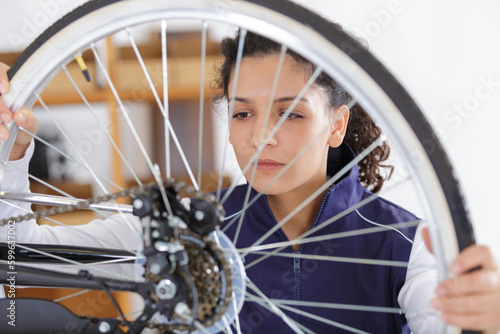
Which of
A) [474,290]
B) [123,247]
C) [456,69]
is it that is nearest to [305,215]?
[123,247]

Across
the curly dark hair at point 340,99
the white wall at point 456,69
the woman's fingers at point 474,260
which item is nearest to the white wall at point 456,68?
the white wall at point 456,69

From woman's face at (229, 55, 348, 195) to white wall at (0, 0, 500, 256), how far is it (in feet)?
2.62

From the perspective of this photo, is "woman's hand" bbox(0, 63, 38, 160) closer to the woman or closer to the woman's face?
the woman

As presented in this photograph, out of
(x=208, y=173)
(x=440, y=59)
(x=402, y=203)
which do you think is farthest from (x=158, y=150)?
(x=440, y=59)

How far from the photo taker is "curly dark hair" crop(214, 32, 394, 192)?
2.79ft

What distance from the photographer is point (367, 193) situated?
955 mm

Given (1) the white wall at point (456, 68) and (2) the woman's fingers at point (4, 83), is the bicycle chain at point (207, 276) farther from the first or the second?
(1) the white wall at point (456, 68)

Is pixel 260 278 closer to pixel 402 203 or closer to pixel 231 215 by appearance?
pixel 231 215

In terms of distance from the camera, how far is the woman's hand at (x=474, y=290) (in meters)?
0.50

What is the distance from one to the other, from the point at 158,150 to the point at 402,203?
0.91 metres

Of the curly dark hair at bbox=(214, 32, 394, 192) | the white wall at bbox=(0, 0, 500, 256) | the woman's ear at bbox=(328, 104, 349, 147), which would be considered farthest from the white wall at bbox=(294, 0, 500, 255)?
the woman's ear at bbox=(328, 104, 349, 147)

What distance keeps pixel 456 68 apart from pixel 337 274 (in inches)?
38.1

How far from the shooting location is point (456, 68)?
1.57 metres

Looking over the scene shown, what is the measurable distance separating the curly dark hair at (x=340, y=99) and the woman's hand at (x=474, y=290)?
42 cm
